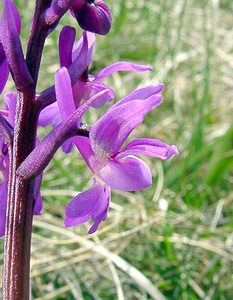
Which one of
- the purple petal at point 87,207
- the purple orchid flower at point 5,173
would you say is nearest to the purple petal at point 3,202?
the purple orchid flower at point 5,173

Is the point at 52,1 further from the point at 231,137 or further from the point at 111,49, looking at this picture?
the point at 111,49

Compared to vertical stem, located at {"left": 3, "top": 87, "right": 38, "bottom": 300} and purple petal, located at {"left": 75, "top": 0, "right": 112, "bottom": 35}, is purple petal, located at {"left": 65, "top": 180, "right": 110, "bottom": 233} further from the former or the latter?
purple petal, located at {"left": 75, "top": 0, "right": 112, "bottom": 35}

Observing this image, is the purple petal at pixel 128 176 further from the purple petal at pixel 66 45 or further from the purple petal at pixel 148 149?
the purple petal at pixel 66 45

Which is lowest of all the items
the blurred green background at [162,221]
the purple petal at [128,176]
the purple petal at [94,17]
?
the blurred green background at [162,221]

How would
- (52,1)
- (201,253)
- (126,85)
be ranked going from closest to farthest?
(52,1) < (201,253) < (126,85)

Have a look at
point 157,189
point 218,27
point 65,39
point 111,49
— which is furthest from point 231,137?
point 65,39

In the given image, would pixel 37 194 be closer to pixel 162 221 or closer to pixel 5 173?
pixel 5 173

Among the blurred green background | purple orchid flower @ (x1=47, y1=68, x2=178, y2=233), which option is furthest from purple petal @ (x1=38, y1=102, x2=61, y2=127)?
the blurred green background
